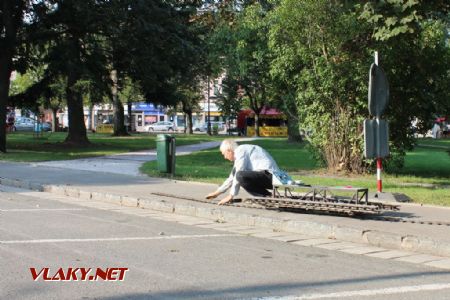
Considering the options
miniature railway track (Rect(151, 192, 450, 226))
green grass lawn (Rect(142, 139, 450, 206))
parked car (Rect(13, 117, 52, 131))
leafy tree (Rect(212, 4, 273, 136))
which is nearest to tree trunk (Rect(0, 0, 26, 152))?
leafy tree (Rect(212, 4, 273, 136))

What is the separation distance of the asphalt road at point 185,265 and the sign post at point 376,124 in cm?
398

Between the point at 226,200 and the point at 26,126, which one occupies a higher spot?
the point at 26,126

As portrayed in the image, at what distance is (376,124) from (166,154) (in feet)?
22.7

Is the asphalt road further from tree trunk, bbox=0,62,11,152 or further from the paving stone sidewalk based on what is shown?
tree trunk, bbox=0,62,11,152

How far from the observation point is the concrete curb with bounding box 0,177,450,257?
802 centimetres

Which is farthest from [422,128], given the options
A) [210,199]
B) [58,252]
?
[58,252]

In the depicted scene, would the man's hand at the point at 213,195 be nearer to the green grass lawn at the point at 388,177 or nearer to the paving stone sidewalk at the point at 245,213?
the paving stone sidewalk at the point at 245,213

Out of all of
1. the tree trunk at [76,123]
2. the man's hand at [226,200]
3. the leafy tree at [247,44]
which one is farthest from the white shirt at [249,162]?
the tree trunk at [76,123]

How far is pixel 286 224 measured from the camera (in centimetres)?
957

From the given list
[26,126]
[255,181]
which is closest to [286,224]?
[255,181]

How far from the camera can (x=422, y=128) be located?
18.3 meters

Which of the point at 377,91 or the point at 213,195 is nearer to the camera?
the point at 213,195

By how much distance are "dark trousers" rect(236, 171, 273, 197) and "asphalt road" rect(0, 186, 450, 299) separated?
1185 mm

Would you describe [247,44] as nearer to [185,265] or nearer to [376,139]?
[376,139]
